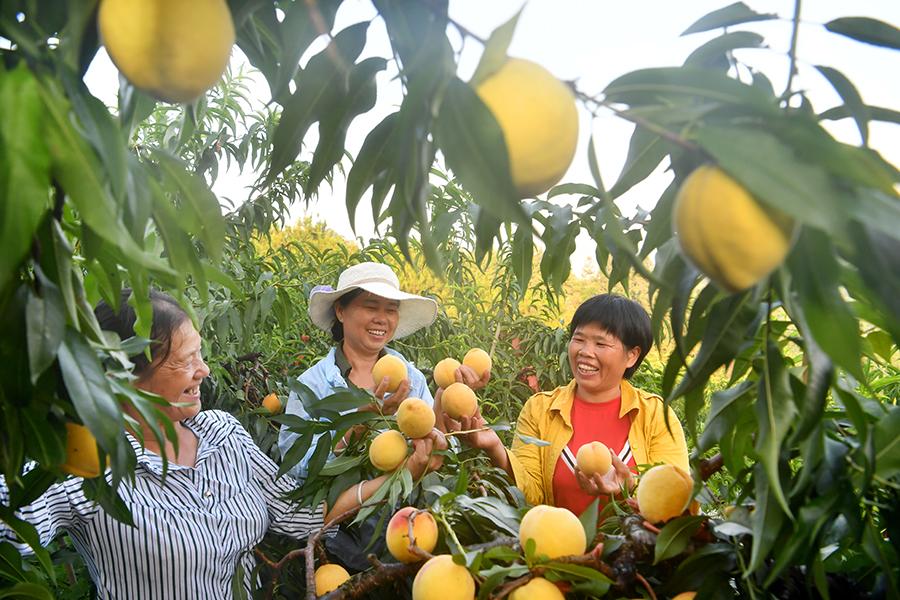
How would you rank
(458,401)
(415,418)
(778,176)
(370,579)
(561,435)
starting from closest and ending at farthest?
(778,176) → (370,579) → (415,418) → (458,401) → (561,435)

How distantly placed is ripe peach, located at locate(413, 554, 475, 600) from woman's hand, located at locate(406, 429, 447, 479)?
21.0 inches

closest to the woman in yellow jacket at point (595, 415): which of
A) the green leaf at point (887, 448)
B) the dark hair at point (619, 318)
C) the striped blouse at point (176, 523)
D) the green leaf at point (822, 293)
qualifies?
the dark hair at point (619, 318)

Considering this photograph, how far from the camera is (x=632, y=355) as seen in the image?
226 cm

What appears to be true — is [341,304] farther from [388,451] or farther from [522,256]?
[522,256]

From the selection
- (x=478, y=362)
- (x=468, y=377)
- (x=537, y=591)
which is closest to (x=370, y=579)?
(x=537, y=591)

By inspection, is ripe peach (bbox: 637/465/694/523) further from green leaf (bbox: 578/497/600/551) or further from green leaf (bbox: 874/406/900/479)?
green leaf (bbox: 874/406/900/479)

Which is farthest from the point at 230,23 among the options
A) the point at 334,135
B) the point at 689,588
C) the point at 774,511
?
the point at 689,588

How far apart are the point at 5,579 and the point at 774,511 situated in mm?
959

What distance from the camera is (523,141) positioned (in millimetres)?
495

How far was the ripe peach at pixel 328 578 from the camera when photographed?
123 centimetres

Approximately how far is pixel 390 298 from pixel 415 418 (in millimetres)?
918

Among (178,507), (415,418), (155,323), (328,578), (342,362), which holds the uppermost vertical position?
(155,323)

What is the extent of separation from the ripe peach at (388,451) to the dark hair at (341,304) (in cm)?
96

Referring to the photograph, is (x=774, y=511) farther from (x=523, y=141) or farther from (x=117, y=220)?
(x=117, y=220)
